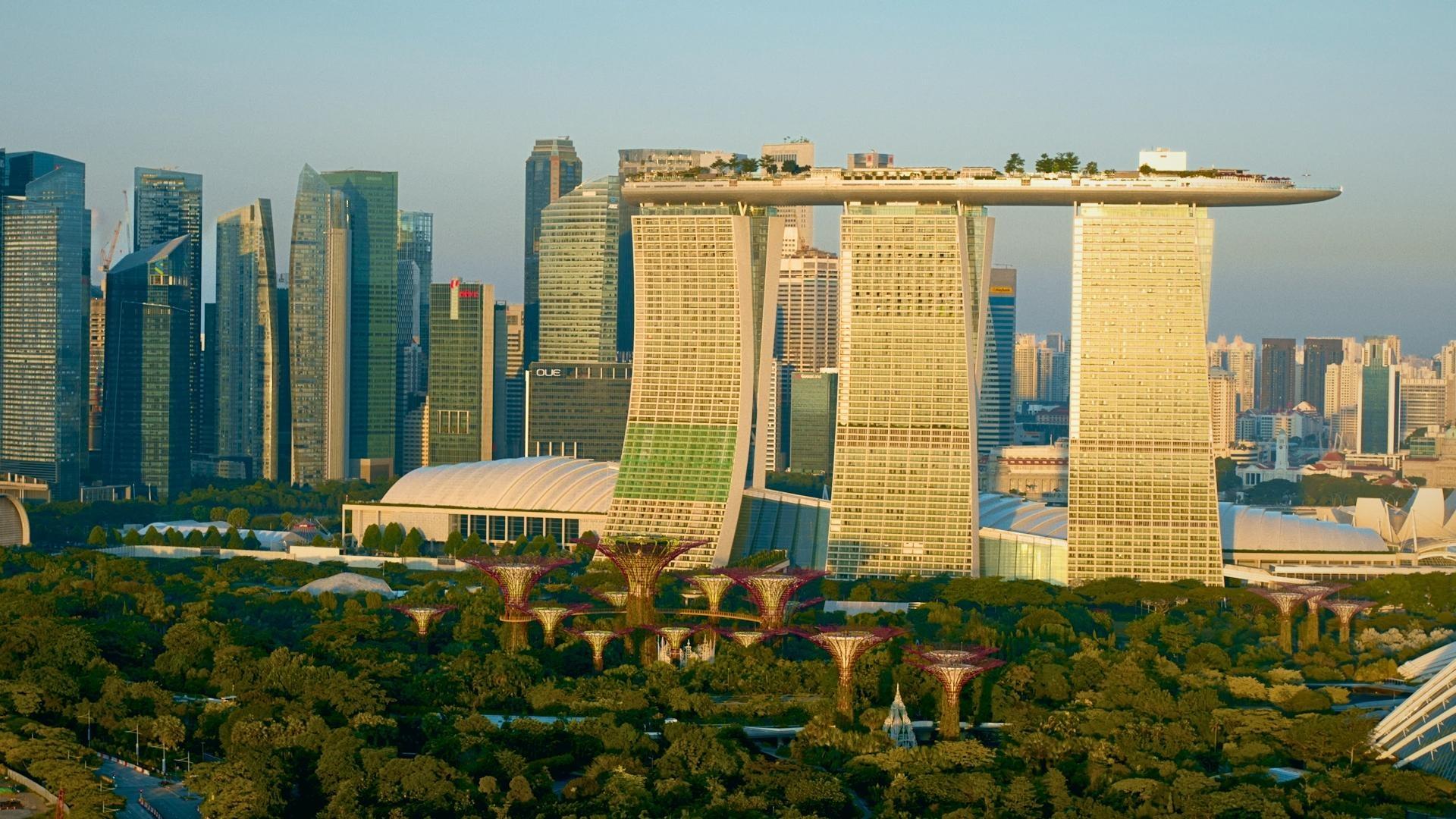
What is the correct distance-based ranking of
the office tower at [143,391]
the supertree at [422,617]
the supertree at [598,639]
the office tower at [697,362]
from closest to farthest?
the supertree at [598,639] < the supertree at [422,617] < the office tower at [697,362] < the office tower at [143,391]

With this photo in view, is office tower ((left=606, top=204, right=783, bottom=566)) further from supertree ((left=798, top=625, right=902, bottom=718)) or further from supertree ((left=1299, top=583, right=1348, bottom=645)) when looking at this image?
supertree ((left=798, top=625, right=902, bottom=718))

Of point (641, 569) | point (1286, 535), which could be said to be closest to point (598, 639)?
point (641, 569)

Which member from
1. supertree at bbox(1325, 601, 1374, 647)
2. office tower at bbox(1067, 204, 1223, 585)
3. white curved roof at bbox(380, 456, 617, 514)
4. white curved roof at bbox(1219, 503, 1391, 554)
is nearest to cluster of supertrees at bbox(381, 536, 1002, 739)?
office tower at bbox(1067, 204, 1223, 585)

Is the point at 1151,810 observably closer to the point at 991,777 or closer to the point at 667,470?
the point at 991,777

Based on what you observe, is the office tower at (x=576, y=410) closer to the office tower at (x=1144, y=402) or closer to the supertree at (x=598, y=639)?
the office tower at (x=1144, y=402)

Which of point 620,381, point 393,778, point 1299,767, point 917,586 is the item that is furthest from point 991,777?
point 620,381

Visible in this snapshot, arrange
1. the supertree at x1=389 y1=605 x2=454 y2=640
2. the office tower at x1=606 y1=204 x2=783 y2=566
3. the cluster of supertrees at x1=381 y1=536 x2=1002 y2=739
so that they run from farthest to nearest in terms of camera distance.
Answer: the office tower at x1=606 y1=204 x2=783 y2=566
the supertree at x1=389 y1=605 x2=454 y2=640
the cluster of supertrees at x1=381 y1=536 x2=1002 y2=739

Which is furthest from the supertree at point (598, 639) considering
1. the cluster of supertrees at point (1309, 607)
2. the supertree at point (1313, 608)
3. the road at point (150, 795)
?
the supertree at point (1313, 608)
